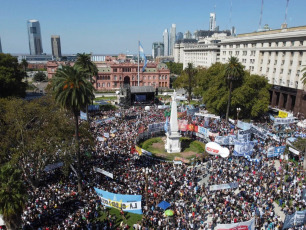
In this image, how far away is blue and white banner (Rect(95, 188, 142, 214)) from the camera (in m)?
20.0

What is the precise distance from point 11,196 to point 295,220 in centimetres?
2074

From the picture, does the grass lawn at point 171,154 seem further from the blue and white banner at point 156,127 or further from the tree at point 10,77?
the tree at point 10,77

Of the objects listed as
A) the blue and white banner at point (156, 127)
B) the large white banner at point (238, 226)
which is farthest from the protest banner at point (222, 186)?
the blue and white banner at point (156, 127)

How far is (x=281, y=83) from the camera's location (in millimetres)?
57188

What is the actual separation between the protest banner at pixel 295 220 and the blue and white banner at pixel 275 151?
12.7 metres

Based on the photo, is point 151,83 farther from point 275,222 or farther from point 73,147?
point 275,222

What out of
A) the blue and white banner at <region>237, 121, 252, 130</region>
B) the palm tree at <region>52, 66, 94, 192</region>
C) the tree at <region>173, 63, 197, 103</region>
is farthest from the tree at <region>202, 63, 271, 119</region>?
the palm tree at <region>52, 66, 94, 192</region>

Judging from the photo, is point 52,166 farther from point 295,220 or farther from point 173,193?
point 295,220

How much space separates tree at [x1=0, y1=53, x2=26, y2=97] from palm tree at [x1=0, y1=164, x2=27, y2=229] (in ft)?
150

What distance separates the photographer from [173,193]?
23.3 m

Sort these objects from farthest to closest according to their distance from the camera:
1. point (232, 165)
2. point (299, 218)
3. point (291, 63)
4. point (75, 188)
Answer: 1. point (291, 63)
2. point (232, 165)
3. point (75, 188)
4. point (299, 218)

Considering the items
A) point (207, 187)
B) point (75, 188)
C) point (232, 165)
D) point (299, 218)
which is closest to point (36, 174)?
point (75, 188)

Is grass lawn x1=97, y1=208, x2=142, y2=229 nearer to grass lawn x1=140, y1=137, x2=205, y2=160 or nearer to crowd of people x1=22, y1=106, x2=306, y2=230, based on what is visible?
crowd of people x1=22, y1=106, x2=306, y2=230

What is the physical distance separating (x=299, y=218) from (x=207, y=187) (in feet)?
27.2
